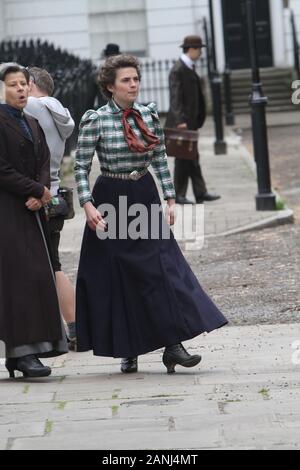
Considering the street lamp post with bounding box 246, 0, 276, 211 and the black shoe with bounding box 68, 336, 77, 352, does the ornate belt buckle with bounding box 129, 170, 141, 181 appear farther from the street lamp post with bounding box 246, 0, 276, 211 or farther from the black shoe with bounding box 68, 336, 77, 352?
the street lamp post with bounding box 246, 0, 276, 211

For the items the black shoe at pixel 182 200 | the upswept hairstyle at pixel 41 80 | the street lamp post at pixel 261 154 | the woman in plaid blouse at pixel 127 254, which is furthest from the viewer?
the black shoe at pixel 182 200

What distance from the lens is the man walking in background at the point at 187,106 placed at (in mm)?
16422

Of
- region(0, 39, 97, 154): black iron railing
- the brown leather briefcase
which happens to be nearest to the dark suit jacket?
the brown leather briefcase

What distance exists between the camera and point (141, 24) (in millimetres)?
32594

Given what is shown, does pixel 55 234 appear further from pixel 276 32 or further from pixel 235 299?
pixel 276 32

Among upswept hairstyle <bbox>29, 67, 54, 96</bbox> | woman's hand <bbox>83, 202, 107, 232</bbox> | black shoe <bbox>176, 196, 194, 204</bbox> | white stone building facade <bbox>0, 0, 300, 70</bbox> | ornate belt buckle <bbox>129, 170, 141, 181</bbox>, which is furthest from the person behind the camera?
white stone building facade <bbox>0, 0, 300, 70</bbox>

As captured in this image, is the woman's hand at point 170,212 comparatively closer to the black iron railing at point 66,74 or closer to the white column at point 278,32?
the black iron railing at point 66,74

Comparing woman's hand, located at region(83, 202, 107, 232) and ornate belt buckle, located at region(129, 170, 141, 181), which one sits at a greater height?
ornate belt buckle, located at region(129, 170, 141, 181)

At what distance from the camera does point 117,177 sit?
8.00 metres

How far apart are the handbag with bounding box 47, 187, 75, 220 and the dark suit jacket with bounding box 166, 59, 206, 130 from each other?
24.5 feet

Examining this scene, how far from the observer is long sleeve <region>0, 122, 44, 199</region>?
7844 mm

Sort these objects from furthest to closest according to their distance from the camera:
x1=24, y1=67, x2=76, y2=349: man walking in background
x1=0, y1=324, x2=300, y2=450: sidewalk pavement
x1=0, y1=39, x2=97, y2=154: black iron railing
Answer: x1=0, y1=39, x2=97, y2=154: black iron railing
x1=24, y1=67, x2=76, y2=349: man walking in background
x1=0, y1=324, x2=300, y2=450: sidewalk pavement

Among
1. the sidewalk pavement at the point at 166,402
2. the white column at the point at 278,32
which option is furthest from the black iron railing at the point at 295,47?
the sidewalk pavement at the point at 166,402

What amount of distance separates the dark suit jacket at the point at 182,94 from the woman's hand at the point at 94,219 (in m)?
8.53
